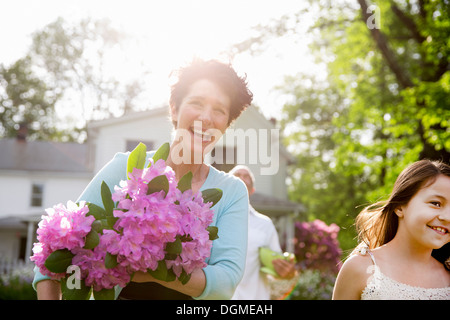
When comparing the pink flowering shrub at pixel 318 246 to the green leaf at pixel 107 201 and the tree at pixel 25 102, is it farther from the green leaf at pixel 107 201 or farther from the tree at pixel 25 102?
the tree at pixel 25 102

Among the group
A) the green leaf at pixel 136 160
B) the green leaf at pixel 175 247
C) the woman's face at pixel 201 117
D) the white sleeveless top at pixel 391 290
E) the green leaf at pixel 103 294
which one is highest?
the woman's face at pixel 201 117

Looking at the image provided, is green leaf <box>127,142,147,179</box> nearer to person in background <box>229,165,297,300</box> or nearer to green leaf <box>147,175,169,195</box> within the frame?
green leaf <box>147,175,169,195</box>

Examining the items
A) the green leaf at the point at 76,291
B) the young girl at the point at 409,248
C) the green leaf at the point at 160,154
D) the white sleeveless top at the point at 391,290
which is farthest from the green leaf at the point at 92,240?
the white sleeveless top at the point at 391,290

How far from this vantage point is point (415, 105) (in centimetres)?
1102

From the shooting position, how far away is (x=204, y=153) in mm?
2068

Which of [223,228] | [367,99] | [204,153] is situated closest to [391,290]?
[223,228]

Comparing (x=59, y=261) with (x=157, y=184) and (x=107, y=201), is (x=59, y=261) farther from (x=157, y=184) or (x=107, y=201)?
(x=157, y=184)

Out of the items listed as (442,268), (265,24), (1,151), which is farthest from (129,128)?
(442,268)

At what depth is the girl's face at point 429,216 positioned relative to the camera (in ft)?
7.36

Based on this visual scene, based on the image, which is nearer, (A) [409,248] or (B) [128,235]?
(B) [128,235]

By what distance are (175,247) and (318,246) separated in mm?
12884

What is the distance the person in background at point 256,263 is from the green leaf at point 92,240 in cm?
414

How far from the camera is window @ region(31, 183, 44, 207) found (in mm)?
24938
